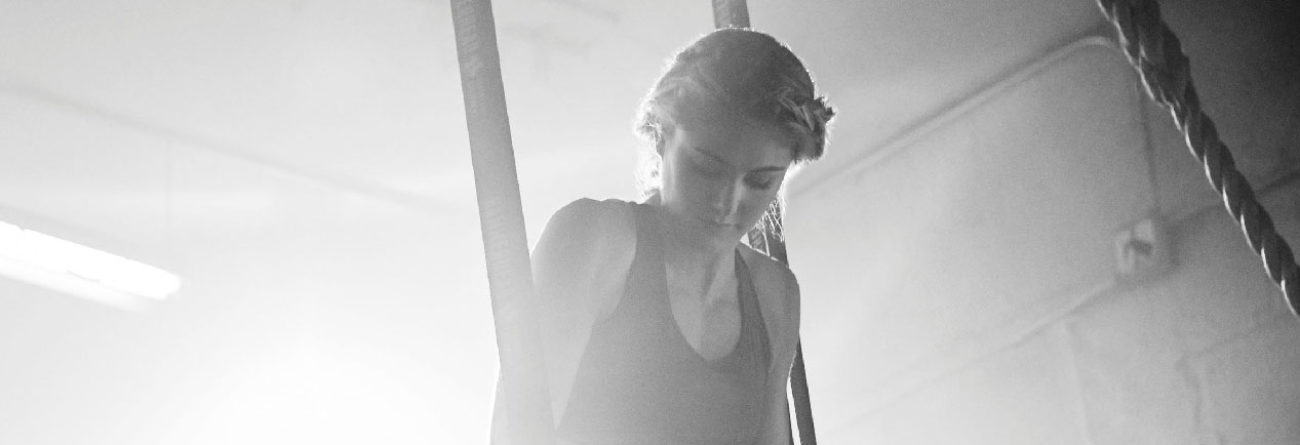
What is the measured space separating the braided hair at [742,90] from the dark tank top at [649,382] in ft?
0.33

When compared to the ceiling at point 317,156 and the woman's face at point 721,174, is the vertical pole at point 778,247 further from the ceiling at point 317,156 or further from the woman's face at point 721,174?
the ceiling at point 317,156

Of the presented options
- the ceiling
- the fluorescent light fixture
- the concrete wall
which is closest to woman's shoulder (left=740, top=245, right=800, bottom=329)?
the concrete wall

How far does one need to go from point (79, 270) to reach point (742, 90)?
4.36m

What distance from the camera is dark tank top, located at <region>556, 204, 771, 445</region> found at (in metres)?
0.89

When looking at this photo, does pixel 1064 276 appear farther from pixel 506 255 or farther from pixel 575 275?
pixel 506 255

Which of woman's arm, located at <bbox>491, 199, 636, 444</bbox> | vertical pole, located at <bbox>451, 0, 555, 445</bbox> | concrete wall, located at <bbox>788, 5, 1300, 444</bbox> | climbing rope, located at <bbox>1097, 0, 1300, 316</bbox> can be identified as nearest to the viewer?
climbing rope, located at <bbox>1097, 0, 1300, 316</bbox>

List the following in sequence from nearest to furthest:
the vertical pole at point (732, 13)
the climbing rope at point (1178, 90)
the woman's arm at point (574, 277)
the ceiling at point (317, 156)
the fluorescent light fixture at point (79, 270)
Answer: the climbing rope at point (1178, 90), the woman's arm at point (574, 277), the vertical pole at point (732, 13), the ceiling at point (317, 156), the fluorescent light fixture at point (79, 270)

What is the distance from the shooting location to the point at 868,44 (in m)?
3.13

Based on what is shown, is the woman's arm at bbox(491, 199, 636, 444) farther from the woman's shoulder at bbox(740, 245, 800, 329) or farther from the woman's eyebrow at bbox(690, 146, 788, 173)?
the woman's shoulder at bbox(740, 245, 800, 329)

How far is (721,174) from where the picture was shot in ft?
3.10

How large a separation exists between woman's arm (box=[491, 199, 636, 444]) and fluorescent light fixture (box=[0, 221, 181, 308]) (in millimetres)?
4155

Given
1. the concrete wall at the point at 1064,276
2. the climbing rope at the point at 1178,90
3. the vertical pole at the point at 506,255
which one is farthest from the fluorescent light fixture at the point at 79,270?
the climbing rope at the point at 1178,90

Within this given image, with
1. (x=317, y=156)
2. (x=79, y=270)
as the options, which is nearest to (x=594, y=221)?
(x=317, y=156)

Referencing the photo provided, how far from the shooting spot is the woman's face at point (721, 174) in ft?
3.05
